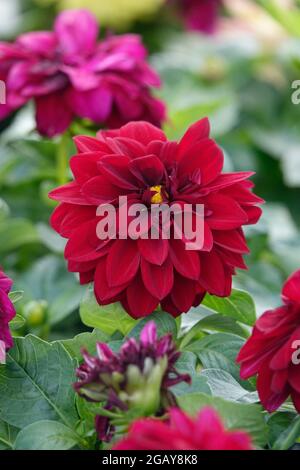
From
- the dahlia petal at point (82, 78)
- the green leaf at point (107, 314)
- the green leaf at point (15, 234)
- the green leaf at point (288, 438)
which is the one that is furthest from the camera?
the green leaf at point (15, 234)

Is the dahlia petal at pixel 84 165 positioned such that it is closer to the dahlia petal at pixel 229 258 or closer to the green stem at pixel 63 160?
the dahlia petal at pixel 229 258

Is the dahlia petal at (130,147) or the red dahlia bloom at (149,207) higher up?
the dahlia petal at (130,147)

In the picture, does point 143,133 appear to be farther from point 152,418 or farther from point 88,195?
point 152,418

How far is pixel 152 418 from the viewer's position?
0.39 m

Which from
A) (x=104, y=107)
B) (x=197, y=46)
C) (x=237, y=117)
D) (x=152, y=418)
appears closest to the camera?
(x=152, y=418)

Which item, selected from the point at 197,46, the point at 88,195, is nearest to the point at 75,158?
the point at 88,195

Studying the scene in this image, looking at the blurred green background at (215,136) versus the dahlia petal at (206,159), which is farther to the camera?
the blurred green background at (215,136)

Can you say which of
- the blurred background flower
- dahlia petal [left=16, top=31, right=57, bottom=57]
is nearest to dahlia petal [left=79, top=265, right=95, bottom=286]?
dahlia petal [left=16, top=31, right=57, bottom=57]

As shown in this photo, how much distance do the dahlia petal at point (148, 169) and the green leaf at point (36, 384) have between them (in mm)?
111

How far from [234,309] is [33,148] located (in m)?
0.48

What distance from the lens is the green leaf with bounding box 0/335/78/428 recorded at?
478 mm

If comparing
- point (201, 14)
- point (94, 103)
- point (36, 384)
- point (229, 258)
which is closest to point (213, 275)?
point (229, 258)

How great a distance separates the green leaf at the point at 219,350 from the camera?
0.52 meters

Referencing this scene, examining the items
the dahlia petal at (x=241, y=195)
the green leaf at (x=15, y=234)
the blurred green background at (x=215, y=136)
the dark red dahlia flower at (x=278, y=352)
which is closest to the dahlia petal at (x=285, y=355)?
the dark red dahlia flower at (x=278, y=352)
